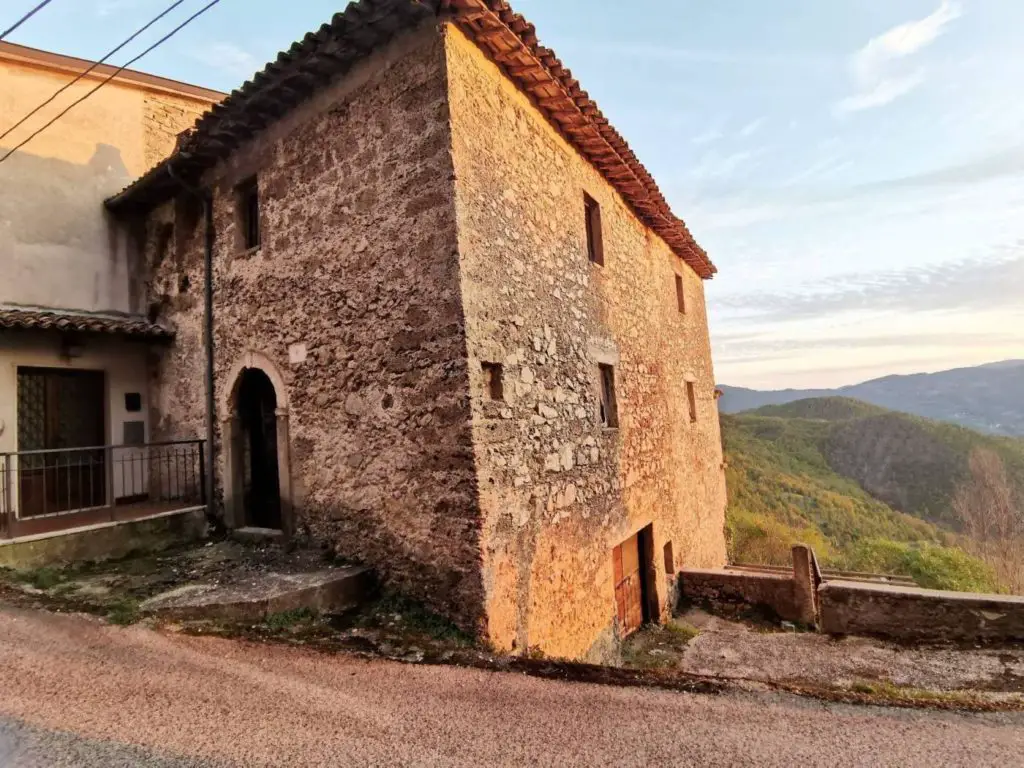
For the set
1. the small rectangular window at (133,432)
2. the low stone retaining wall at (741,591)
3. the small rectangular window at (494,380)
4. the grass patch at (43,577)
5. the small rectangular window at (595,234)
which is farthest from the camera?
the low stone retaining wall at (741,591)

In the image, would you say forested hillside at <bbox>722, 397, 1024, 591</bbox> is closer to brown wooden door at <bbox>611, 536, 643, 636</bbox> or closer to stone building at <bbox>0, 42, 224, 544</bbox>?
brown wooden door at <bbox>611, 536, 643, 636</bbox>

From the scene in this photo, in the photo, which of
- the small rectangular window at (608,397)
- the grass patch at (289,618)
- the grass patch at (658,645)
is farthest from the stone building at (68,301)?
the grass patch at (658,645)

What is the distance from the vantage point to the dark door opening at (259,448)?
22.9 feet

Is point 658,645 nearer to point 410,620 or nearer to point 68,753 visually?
point 410,620

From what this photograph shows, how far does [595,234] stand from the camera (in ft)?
25.8

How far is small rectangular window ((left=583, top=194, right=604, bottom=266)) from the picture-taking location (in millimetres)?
7809

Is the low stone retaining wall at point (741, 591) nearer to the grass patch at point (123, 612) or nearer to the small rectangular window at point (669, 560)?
the small rectangular window at point (669, 560)

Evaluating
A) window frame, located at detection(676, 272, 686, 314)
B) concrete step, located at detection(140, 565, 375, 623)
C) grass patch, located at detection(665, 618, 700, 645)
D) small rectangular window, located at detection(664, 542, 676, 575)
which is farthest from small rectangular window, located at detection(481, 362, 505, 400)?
window frame, located at detection(676, 272, 686, 314)

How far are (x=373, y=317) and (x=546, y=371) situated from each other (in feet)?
6.17

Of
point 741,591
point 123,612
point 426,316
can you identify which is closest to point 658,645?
point 741,591

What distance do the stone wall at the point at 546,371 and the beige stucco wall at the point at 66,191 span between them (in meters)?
6.55

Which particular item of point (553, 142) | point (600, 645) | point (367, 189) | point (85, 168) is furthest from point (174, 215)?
point (600, 645)

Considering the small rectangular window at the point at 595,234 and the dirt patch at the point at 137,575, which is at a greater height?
the small rectangular window at the point at 595,234

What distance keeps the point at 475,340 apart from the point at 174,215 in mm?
6042
